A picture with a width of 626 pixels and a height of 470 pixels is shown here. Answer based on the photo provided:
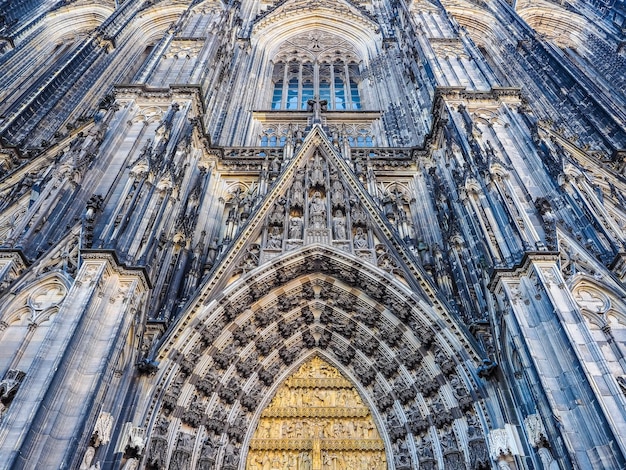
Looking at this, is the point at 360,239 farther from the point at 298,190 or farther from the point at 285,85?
the point at 285,85

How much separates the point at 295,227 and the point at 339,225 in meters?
0.95

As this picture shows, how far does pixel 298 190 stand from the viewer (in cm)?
1162

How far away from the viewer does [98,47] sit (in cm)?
1886

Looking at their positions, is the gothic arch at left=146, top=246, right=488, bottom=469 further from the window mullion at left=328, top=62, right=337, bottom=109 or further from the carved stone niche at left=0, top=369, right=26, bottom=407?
the window mullion at left=328, top=62, right=337, bottom=109

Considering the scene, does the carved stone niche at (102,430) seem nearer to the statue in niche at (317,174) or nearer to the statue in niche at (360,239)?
the statue in niche at (360,239)

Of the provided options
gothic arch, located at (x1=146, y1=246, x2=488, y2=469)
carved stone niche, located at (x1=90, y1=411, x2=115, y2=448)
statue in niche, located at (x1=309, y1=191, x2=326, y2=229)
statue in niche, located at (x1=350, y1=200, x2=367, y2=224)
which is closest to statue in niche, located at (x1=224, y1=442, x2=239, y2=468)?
gothic arch, located at (x1=146, y1=246, x2=488, y2=469)

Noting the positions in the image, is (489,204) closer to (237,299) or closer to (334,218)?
(334,218)

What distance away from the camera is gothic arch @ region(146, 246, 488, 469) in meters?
7.91

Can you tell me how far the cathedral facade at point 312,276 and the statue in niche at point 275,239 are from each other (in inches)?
1.7

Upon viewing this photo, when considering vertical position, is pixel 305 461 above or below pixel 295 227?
below

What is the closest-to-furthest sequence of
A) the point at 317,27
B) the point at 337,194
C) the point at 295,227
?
the point at 295,227 < the point at 337,194 < the point at 317,27

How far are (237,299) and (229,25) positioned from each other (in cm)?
1158

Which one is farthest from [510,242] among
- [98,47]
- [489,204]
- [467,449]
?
[98,47]

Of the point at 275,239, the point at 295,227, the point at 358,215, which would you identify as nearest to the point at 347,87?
Answer: the point at 358,215
